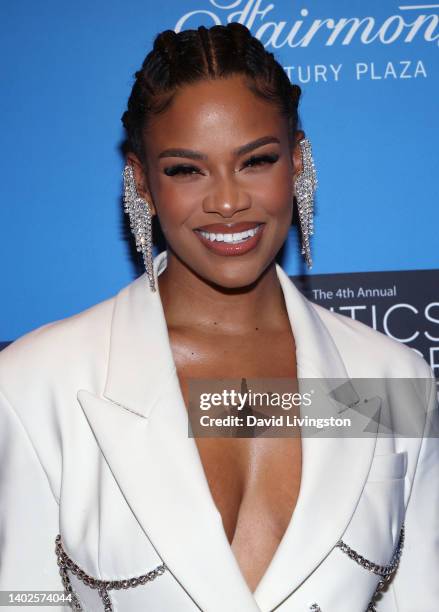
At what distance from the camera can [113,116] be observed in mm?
2049

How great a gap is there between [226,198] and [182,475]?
43 centimetres

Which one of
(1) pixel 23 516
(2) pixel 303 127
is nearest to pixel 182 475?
(1) pixel 23 516

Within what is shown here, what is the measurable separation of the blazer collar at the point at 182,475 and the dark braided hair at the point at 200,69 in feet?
1.08

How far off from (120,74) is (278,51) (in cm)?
33

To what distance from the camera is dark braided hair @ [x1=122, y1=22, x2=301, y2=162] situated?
158cm

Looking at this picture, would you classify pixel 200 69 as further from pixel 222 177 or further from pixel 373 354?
pixel 373 354

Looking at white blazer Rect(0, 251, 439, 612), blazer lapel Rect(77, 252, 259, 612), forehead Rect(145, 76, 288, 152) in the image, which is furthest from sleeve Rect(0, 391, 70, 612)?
forehead Rect(145, 76, 288, 152)

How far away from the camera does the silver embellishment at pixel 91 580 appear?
4.90 feet

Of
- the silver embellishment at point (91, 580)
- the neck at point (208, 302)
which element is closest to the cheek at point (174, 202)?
the neck at point (208, 302)

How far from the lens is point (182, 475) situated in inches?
59.0

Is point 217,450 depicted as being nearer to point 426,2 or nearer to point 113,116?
point 113,116

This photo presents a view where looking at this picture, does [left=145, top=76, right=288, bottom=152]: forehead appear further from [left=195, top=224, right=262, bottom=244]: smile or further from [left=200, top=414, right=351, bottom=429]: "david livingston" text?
[left=200, top=414, right=351, bottom=429]: "david livingston" text

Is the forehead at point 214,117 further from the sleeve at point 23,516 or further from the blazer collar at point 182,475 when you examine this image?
the sleeve at point 23,516

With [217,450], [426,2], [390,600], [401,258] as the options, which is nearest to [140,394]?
[217,450]
